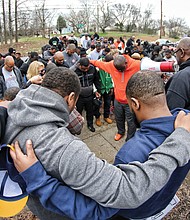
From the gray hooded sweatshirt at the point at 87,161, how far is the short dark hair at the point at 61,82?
0.13 m

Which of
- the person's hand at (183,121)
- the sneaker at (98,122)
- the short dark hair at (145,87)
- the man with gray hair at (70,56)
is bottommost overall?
the sneaker at (98,122)

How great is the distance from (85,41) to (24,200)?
590 inches

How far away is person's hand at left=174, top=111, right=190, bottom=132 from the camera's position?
4.01 ft

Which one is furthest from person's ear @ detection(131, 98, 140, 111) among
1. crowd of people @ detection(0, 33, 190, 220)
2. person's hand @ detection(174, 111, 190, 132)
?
person's hand @ detection(174, 111, 190, 132)

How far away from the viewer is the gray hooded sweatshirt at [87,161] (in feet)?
3.38

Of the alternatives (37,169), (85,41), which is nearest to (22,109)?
(37,169)

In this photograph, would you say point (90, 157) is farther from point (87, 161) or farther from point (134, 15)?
point (134, 15)

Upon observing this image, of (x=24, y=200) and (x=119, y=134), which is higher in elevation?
(x=24, y=200)

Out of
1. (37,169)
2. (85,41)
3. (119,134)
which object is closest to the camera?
(37,169)

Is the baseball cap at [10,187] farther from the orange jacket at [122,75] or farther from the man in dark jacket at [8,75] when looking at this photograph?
the man in dark jacket at [8,75]

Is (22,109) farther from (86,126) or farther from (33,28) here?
(33,28)

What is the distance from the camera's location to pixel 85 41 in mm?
15234

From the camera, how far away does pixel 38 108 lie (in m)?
1.16

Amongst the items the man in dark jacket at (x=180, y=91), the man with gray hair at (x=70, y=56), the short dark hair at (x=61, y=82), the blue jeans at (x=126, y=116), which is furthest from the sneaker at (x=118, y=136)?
the short dark hair at (x=61, y=82)
